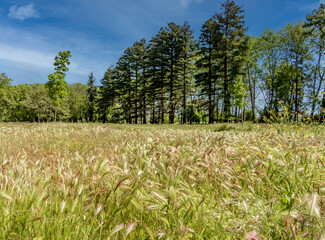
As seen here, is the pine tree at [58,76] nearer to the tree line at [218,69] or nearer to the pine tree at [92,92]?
the tree line at [218,69]

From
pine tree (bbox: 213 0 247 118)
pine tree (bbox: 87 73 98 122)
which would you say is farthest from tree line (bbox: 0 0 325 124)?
pine tree (bbox: 87 73 98 122)

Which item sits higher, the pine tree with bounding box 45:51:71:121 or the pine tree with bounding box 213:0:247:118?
the pine tree with bounding box 213:0:247:118

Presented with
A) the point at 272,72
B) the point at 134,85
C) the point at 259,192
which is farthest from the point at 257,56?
the point at 259,192

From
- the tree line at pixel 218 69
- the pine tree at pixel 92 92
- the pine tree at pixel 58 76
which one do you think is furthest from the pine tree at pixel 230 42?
the pine tree at pixel 92 92

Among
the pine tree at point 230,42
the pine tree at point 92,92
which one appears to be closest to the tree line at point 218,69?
the pine tree at point 230,42

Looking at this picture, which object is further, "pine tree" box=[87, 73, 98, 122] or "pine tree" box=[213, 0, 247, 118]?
"pine tree" box=[87, 73, 98, 122]

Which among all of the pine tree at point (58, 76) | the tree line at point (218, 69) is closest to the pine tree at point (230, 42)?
the tree line at point (218, 69)

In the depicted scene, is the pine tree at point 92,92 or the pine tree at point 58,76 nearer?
the pine tree at point 58,76

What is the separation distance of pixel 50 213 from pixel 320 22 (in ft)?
115

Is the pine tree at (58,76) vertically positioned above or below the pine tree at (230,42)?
below

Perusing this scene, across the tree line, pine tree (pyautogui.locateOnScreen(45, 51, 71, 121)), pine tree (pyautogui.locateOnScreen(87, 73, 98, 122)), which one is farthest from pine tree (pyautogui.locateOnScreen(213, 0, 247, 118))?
pine tree (pyautogui.locateOnScreen(87, 73, 98, 122))

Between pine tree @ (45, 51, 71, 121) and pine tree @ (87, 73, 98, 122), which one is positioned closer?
pine tree @ (45, 51, 71, 121)

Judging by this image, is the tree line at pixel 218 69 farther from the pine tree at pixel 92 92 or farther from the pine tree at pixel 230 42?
the pine tree at pixel 92 92

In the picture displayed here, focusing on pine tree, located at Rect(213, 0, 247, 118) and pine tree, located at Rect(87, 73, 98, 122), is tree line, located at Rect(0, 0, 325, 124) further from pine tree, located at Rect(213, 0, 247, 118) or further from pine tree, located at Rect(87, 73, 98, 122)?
pine tree, located at Rect(87, 73, 98, 122)
